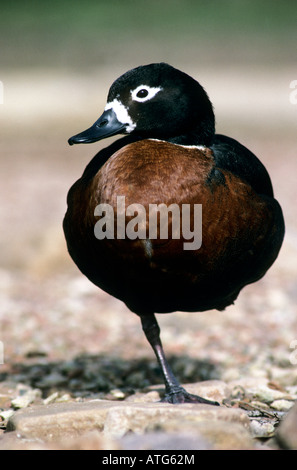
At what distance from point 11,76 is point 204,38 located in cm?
559

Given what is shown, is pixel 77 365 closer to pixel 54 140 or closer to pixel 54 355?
pixel 54 355

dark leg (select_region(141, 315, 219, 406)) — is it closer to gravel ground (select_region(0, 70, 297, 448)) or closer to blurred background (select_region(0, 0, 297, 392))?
gravel ground (select_region(0, 70, 297, 448))

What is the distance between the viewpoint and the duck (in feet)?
11.0

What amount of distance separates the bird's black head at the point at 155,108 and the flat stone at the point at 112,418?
1.31m

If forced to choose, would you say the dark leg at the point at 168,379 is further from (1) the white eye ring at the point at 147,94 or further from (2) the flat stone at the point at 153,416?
(1) the white eye ring at the point at 147,94

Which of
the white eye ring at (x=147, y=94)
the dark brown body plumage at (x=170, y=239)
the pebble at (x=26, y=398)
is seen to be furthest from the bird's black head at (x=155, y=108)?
the pebble at (x=26, y=398)

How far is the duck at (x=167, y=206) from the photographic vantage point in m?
3.36

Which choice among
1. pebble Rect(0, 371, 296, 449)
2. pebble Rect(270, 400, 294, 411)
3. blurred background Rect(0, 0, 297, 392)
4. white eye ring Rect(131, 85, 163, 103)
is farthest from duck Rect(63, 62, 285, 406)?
blurred background Rect(0, 0, 297, 392)

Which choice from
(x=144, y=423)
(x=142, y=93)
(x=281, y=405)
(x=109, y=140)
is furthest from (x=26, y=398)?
(x=109, y=140)

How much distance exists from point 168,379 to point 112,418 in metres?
1.26

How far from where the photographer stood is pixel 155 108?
3.69 meters

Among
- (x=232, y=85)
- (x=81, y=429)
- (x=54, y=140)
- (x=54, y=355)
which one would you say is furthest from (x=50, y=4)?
(x=81, y=429)

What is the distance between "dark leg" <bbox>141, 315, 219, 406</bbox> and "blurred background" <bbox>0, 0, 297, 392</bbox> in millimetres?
755

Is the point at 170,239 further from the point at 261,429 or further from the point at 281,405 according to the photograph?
the point at 281,405
